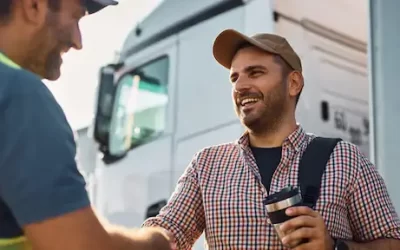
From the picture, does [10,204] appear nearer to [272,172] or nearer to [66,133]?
[66,133]

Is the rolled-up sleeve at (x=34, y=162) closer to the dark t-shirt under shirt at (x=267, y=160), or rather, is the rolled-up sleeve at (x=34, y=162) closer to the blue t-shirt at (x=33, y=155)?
the blue t-shirt at (x=33, y=155)

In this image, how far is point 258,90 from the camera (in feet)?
7.82

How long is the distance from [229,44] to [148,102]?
2.84m

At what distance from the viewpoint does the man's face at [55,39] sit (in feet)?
3.83

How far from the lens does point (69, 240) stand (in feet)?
3.32

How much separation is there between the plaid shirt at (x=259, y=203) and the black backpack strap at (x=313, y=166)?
0.06 ft

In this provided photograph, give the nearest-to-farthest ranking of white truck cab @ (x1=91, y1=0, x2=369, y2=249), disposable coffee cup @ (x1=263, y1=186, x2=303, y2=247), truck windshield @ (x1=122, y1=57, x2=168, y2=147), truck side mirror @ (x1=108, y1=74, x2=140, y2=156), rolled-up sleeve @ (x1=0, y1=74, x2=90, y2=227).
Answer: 1. rolled-up sleeve @ (x1=0, y1=74, x2=90, y2=227)
2. disposable coffee cup @ (x1=263, y1=186, x2=303, y2=247)
3. white truck cab @ (x1=91, y1=0, x2=369, y2=249)
4. truck windshield @ (x1=122, y1=57, x2=168, y2=147)
5. truck side mirror @ (x1=108, y1=74, x2=140, y2=156)

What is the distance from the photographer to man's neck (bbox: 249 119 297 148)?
2348 millimetres

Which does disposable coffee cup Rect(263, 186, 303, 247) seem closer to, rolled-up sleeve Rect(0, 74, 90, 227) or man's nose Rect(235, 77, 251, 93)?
man's nose Rect(235, 77, 251, 93)

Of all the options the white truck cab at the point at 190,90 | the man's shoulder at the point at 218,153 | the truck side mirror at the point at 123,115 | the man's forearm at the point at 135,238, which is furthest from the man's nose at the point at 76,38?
the truck side mirror at the point at 123,115

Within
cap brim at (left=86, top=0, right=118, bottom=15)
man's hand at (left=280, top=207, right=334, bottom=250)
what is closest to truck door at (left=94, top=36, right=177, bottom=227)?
man's hand at (left=280, top=207, right=334, bottom=250)

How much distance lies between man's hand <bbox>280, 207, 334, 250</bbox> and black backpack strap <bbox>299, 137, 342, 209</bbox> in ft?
0.43

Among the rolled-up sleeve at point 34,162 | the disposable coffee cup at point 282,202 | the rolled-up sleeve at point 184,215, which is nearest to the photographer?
the rolled-up sleeve at point 34,162

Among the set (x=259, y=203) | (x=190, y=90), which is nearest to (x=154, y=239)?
(x=259, y=203)
